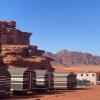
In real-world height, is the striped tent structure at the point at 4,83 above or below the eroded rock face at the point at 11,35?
below

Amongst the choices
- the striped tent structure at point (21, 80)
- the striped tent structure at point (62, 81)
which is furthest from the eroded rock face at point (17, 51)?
the striped tent structure at point (21, 80)

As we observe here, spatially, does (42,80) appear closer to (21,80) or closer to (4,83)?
(21,80)

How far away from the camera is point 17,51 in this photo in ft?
221

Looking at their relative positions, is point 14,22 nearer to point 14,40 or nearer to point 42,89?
point 14,40

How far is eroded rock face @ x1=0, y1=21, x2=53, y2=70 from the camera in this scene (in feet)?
200

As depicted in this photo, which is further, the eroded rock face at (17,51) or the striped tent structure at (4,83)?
the eroded rock face at (17,51)

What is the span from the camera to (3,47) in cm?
6762

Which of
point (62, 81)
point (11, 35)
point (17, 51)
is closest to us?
point (62, 81)

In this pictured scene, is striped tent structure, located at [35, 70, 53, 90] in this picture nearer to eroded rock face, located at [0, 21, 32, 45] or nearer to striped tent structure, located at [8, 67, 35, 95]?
striped tent structure, located at [8, 67, 35, 95]

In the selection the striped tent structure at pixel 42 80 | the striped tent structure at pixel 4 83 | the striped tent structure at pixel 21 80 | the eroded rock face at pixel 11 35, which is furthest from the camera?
the eroded rock face at pixel 11 35

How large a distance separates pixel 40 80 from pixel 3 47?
22.5 metres

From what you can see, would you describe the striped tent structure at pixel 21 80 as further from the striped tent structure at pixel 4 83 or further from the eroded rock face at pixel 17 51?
the eroded rock face at pixel 17 51

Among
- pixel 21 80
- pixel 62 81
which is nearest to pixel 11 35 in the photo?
pixel 62 81

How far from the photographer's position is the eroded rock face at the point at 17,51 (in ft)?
200
